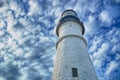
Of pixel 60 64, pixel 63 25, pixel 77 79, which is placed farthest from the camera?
pixel 63 25

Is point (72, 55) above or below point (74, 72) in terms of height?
above

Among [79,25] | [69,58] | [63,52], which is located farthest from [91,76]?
Result: [79,25]

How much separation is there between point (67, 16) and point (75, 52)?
6.28 m

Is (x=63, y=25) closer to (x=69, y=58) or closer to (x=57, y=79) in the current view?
(x=69, y=58)

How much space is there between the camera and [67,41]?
1869cm

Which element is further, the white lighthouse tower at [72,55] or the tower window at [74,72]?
the white lighthouse tower at [72,55]

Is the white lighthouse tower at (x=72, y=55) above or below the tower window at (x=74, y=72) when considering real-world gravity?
above

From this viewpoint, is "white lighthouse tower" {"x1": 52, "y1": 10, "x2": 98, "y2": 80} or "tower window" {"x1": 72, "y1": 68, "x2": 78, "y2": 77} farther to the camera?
"white lighthouse tower" {"x1": 52, "y1": 10, "x2": 98, "y2": 80}

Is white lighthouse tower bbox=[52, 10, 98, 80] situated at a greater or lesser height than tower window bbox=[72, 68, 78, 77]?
greater

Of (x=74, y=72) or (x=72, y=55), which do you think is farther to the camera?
(x=72, y=55)

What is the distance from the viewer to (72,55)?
16.9 metres

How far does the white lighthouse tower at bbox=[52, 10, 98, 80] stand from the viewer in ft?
50.6

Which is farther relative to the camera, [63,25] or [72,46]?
[63,25]

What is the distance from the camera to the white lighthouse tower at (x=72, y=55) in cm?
1542
